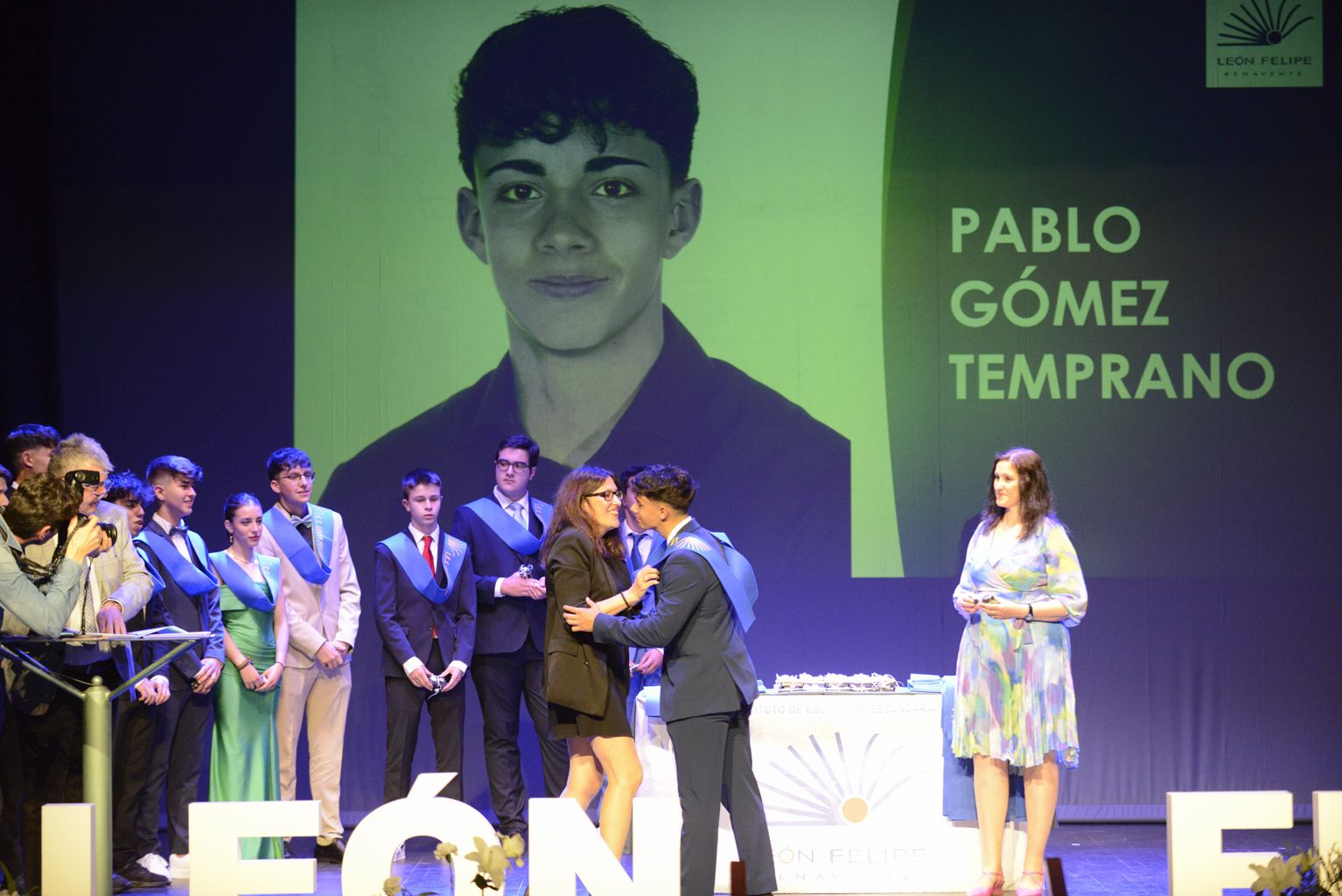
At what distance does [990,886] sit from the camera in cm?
480

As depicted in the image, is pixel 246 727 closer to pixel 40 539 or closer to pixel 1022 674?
pixel 40 539

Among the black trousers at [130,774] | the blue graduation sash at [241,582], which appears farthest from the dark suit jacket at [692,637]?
the black trousers at [130,774]

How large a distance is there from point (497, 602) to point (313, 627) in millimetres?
742

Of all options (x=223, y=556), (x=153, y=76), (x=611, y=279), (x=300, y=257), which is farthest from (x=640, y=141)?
(x=223, y=556)

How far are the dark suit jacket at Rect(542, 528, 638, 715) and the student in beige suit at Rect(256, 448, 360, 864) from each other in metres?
1.46

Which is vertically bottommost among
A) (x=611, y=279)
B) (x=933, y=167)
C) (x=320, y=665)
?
(x=320, y=665)

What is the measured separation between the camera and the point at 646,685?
596 cm

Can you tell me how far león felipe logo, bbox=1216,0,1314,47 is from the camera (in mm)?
6867

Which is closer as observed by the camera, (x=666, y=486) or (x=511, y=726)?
(x=666, y=486)

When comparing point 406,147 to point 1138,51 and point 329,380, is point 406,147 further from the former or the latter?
point 1138,51

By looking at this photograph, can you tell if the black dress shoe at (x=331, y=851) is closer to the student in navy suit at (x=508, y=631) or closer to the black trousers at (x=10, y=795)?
the student in navy suit at (x=508, y=631)

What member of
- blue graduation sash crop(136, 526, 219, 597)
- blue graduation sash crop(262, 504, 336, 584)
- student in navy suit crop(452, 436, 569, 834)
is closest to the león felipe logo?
student in navy suit crop(452, 436, 569, 834)

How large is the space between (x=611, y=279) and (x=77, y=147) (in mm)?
2592

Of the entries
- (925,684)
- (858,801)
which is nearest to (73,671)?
(858,801)
